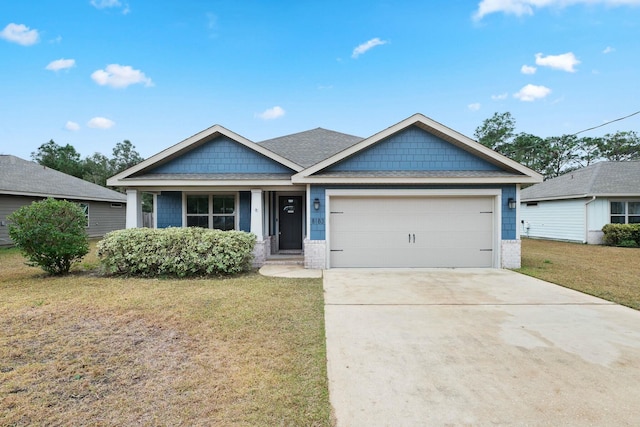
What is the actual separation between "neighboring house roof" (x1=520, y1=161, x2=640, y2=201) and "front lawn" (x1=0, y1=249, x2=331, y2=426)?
1709 cm

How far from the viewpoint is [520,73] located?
663 inches

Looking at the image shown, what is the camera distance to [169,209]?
10.9m

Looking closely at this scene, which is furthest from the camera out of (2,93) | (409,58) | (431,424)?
(2,93)

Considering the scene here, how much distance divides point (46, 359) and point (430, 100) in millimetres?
20670

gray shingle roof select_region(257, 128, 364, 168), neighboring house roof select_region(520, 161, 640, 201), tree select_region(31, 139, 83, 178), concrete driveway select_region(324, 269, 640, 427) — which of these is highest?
tree select_region(31, 139, 83, 178)

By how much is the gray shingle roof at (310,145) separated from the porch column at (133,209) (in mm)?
5045

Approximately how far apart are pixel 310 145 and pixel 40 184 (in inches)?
597

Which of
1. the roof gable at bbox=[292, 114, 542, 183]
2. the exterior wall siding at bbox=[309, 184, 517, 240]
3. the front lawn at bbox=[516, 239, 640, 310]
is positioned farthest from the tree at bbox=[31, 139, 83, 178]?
the front lawn at bbox=[516, 239, 640, 310]

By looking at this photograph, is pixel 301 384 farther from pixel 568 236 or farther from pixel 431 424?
pixel 568 236

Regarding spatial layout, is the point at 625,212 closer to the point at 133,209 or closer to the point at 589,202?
the point at 589,202

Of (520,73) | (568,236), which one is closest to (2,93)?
(520,73)

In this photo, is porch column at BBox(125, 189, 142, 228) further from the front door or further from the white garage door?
the white garage door

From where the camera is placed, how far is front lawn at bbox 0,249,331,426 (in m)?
2.54

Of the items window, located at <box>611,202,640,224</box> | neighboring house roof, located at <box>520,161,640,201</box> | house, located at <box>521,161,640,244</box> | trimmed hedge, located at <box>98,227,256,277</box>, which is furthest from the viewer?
window, located at <box>611,202,640,224</box>
